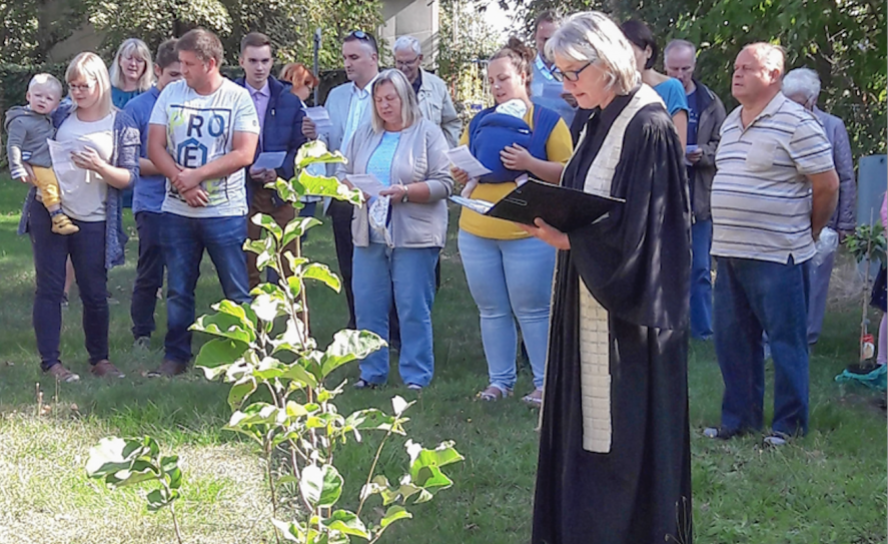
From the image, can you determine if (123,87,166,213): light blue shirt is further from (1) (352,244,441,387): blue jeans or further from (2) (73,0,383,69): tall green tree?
(2) (73,0,383,69): tall green tree

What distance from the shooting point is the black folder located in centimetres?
333

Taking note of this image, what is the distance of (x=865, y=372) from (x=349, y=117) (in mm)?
3904

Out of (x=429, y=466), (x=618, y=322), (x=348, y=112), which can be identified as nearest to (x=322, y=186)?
(x=429, y=466)

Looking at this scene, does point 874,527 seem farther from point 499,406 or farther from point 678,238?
point 499,406

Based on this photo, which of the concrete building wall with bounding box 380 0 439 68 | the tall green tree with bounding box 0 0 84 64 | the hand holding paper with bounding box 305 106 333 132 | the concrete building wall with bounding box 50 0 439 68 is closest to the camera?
the hand holding paper with bounding box 305 106 333 132

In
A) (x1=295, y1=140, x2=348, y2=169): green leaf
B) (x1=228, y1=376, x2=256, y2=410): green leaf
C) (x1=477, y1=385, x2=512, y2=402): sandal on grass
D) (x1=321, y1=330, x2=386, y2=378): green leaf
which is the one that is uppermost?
(x1=295, y1=140, x2=348, y2=169): green leaf

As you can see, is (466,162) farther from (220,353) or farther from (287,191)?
(220,353)

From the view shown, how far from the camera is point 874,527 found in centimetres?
439

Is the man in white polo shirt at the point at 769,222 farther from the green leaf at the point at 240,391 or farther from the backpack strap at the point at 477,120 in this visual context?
the green leaf at the point at 240,391

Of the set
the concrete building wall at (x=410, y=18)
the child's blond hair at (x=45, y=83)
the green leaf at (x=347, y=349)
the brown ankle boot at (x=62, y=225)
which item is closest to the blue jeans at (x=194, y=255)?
the brown ankle boot at (x=62, y=225)

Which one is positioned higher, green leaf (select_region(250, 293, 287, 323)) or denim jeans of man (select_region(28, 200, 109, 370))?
green leaf (select_region(250, 293, 287, 323))

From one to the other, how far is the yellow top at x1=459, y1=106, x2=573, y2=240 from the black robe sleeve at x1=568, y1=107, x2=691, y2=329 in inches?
91.5

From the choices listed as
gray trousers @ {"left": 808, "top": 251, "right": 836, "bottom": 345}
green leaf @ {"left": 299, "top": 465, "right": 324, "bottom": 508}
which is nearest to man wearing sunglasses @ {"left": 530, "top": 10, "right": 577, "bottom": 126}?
gray trousers @ {"left": 808, "top": 251, "right": 836, "bottom": 345}

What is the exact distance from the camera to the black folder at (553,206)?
3334mm
